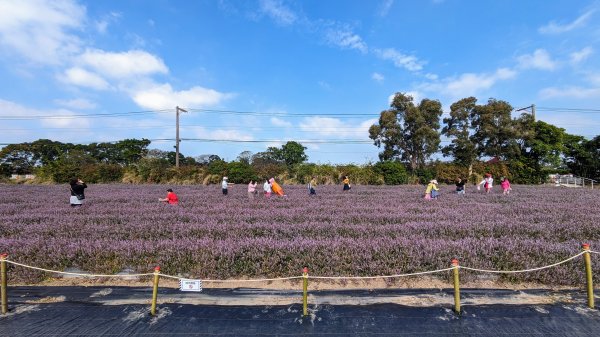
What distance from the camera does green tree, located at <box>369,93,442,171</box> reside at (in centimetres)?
2922

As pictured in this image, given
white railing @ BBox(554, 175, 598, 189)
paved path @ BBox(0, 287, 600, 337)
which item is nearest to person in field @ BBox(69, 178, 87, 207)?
paved path @ BBox(0, 287, 600, 337)

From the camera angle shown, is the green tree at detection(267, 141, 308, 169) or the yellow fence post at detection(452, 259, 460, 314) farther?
the green tree at detection(267, 141, 308, 169)

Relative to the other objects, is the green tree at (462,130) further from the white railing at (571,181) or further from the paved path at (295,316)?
the paved path at (295,316)

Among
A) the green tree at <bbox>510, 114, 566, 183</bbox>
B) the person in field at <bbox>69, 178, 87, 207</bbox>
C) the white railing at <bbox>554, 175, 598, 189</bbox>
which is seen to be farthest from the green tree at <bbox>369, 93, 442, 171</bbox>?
the person in field at <bbox>69, 178, 87, 207</bbox>

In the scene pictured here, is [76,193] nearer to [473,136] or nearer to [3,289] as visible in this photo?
[3,289]

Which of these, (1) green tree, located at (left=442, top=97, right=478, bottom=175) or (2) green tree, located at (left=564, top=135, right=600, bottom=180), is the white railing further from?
(1) green tree, located at (left=442, top=97, right=478, bottom=175)

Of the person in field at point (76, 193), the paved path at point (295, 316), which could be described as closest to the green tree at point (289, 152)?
the person in field at point (76, 193)

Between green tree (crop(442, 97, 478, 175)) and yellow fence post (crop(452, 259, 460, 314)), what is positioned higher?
green tree (crop(442, 97, 478, 175))

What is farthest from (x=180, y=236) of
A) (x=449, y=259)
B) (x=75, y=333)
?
(x=449, y=259)

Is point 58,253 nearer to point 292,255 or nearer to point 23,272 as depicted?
point 23,272

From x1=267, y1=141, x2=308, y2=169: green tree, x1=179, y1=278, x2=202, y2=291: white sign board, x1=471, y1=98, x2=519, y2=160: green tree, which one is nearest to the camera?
x1=179, y1=278, x2=202, y2=291: white sign board

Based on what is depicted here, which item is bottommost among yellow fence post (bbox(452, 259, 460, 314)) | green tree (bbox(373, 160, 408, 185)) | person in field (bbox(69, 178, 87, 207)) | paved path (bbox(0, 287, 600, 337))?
paved path (bbox(0, 287, 600, 337))

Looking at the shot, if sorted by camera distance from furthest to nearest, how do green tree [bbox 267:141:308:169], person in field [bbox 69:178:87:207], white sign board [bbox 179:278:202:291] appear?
1. green tree [bbox 267:141:308:169]
2. person in field [bbox 69:178:87:207]
3. white sign board [bbox 179:278:202:291]

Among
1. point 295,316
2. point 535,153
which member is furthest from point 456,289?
point 535,153
